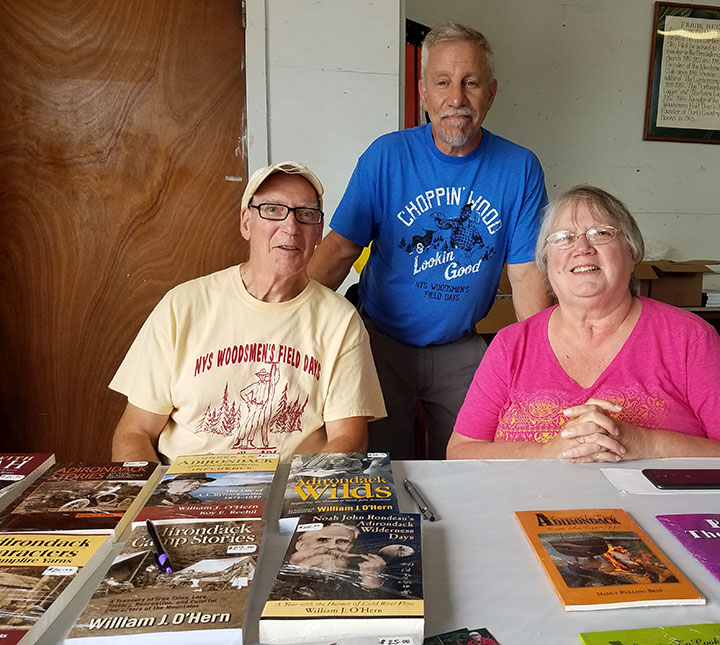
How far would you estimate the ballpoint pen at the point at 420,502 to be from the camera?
0.94 metres

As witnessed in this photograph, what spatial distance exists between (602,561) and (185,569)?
538 mm

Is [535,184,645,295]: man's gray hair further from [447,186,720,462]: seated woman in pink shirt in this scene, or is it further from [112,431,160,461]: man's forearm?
[112,431,160,461]: man's forearm

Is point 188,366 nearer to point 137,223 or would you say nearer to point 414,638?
point 414,638

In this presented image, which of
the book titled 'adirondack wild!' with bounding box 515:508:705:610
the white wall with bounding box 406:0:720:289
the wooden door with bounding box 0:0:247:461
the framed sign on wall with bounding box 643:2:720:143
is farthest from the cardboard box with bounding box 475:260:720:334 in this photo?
the book titled 'adirondack wild!' with bounding box 515:508:705:610

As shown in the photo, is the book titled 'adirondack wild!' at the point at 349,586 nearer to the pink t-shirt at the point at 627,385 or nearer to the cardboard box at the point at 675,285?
the pink t-shirt at the point at 627,385

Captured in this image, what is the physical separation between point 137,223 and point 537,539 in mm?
2139

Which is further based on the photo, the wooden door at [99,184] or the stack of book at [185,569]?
the wooden door at [99,184]

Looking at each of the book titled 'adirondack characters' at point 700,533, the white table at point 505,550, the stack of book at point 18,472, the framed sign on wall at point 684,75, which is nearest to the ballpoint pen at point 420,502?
the white table at point 505,550

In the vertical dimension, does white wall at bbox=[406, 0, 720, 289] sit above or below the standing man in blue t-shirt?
above

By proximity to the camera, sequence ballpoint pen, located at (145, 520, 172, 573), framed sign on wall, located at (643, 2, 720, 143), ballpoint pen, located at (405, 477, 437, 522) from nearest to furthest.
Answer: ballpoint pen, located at (145, 520, 172, 573) < ballpoint pen, located at (405, 477, 437, 522) < framed sign on wall, located at (643, 2, 720, 143)

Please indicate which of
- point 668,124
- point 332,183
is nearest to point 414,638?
point 332,183

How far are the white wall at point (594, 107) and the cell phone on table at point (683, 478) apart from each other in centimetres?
267

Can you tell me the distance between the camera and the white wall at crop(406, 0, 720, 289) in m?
3.29

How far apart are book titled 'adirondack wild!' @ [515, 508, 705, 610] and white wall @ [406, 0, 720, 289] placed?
9.45ft
